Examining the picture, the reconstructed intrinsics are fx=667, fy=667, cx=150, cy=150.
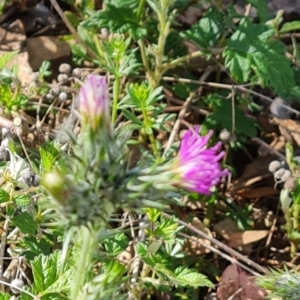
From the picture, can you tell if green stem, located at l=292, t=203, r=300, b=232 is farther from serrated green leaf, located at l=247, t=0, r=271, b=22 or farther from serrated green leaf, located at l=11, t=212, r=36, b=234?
serrated green leaf, located at l=11, t=212, r=36, b=234

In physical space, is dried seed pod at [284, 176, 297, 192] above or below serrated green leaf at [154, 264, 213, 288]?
below

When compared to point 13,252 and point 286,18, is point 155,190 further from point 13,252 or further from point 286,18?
point 286,18

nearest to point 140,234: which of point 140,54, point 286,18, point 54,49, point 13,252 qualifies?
point 13,252

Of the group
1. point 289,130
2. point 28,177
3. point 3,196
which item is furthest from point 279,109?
point 3,196

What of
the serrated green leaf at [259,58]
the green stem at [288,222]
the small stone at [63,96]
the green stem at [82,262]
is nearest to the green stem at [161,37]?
the serrated green leaf at [259,58]

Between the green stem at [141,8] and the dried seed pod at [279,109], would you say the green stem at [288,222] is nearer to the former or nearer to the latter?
the dried seed pod at [279,109]

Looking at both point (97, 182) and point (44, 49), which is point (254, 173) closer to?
point (44, 49)

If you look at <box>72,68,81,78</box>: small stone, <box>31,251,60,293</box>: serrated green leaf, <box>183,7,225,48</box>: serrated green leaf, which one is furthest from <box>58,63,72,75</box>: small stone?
<box>31,251,60,293</box>: serrated green leaf
